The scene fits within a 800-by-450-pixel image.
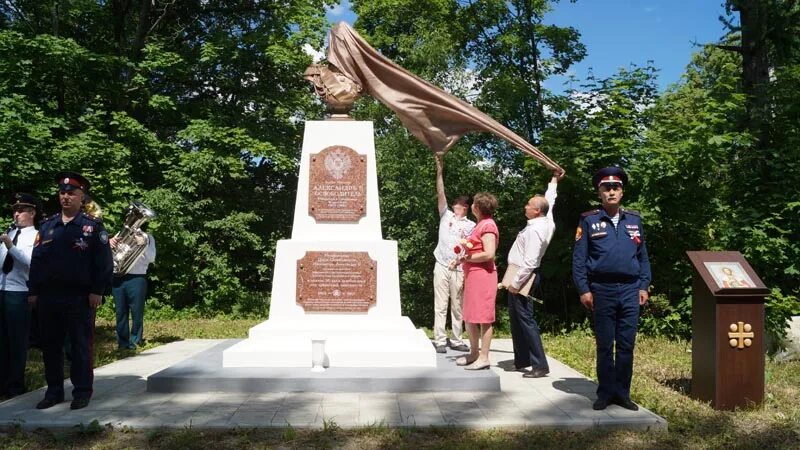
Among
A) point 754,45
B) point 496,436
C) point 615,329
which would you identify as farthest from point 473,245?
point 754,45

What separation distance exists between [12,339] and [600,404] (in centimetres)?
496

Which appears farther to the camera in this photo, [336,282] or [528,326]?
[336,282]

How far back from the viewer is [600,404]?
15.8ft

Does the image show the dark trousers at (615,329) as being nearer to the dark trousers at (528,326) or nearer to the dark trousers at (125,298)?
the dark trousers at (528,326)

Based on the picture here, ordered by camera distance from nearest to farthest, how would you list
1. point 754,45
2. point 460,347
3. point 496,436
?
point 496,436
point 460,347
point 754,45

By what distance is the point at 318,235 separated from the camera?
21.7 feet

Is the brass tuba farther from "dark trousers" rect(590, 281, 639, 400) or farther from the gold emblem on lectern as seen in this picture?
the gold emblem on lectern

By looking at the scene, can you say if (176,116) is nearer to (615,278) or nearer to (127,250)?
(127,250)

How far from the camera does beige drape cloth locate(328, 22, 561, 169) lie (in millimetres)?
6879

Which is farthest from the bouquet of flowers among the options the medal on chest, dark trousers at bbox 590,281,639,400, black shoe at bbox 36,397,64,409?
black shoe at bbox 36,397,64,409

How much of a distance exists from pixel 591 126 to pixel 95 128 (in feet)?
33.6

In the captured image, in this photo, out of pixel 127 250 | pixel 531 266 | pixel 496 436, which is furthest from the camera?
pixel 127 250

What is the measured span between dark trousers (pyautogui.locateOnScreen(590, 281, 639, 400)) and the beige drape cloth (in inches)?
93.9

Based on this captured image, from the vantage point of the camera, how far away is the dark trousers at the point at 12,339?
17.8ft
